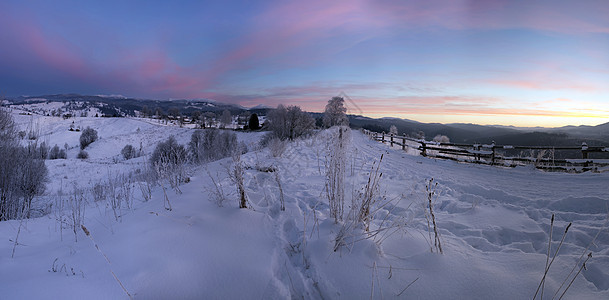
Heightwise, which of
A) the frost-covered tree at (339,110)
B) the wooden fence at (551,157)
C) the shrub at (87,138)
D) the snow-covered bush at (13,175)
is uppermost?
the frost-covered tree at (339,110)

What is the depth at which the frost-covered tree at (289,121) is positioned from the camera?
3159cm

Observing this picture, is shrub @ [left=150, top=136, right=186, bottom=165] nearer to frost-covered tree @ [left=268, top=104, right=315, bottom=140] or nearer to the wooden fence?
frost-covered tree @ [left=268, top=104, right=315, bottom=140]

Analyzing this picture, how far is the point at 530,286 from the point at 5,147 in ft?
39.2

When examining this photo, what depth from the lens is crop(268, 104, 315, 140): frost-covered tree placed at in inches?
1244

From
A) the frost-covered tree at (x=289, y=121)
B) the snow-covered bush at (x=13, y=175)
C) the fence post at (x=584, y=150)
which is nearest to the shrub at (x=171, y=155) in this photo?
the snow-covered bush at (x=13, y=175)

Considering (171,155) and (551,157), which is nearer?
(171,155)

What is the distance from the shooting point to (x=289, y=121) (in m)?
32.7

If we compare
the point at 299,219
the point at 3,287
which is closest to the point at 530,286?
Result: the point at 299,219

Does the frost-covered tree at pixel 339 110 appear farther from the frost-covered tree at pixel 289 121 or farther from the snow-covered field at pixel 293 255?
the frost-covered tree at pixel 289 121

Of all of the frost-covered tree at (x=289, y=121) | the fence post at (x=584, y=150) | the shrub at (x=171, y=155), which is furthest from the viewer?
the frost-covered tree at (x=289, y=121)

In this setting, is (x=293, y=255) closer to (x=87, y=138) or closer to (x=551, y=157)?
(x=551, y=157)

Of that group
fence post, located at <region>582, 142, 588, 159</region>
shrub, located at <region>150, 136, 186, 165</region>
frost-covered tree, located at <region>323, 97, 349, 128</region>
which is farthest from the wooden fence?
shrub, located at <region>150, 136, 186, 165</region>

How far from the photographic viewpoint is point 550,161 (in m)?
9.89

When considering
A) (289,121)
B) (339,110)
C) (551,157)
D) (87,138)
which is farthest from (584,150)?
(87,138)
